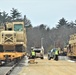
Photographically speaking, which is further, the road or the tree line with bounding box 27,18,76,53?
the tree line with bounding box 27,18,76,53

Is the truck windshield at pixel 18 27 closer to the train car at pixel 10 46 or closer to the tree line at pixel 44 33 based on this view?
the train car at pixel 10 46

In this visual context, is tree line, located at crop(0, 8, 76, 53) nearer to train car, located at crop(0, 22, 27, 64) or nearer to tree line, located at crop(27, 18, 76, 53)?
tree line, located at crop(27, 18, 76, 53)

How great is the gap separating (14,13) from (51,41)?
840 inches

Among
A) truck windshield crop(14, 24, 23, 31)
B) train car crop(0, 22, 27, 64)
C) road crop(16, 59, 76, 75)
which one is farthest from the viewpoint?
truck windshield crop(14, 24, 23, 31)

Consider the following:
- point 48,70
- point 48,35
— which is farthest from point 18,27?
point 48,35

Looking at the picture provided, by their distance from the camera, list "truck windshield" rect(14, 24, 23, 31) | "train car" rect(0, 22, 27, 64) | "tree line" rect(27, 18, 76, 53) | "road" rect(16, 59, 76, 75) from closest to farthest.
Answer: "road" rect(16, 59, 76, 75) → "train car" rect(0, 22, 27, 64) → "truck windshield" rect(14, 24, 23, 31) → "tree line" rect(27, 18, 76, 53)

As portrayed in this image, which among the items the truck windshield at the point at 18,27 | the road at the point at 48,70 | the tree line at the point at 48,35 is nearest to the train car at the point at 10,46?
the road at the point at 48,70

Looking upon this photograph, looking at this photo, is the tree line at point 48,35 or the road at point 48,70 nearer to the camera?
the road at point 48,70

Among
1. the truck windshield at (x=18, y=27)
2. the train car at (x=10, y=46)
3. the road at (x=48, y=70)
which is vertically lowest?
the road at (x=48, y=70)

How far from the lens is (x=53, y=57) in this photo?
60969 mm

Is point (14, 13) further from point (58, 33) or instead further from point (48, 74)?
point (48, 74)

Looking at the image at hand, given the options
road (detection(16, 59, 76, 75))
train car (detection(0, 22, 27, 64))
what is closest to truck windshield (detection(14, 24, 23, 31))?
train car (detection(0, 22, 27, 64))

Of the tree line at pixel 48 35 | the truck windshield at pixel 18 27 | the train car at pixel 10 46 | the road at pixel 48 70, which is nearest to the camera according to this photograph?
the road at pixel 48 70

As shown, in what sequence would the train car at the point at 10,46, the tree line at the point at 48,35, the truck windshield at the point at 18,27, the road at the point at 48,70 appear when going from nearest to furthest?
the road at the point at 48,70
the train car at the point at 10,46
the truck windshield at the point at 18,27
the tree line at the point at 48,35
